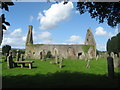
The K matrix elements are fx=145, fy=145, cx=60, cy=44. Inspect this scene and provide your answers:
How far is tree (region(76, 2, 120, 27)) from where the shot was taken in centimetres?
851

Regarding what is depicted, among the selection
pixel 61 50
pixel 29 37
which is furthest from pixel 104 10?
pixel 29 37

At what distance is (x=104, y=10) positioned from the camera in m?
8.80

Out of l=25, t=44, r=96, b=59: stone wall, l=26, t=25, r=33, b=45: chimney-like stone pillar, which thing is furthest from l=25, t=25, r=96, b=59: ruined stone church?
l=26, t=25, r=33, b=45: chimney-like stone pillar

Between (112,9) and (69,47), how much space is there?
29114 mm

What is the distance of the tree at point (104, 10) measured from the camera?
8.51 meters

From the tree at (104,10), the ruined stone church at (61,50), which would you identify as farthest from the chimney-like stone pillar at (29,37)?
the tree at (104,10)

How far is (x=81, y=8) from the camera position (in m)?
9.24

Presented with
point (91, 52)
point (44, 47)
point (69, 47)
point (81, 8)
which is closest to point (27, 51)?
point (44, 47)

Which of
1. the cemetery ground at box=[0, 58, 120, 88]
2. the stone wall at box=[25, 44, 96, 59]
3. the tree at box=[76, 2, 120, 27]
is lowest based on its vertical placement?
the cemetery ground at box=[0, 58, 120, 88]

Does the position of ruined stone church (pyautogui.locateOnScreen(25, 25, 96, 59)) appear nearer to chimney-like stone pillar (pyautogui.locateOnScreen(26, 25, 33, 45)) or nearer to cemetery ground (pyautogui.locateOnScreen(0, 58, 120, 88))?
chimney-like stone pillar (pyautogui.locateOnScreen(26, 25, 33, 45))

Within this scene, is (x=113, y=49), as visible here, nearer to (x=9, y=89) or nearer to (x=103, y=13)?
(x=103, y=13)

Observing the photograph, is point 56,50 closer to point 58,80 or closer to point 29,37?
point 29,37

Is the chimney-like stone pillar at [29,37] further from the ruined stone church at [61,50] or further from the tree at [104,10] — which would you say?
the tree at [104,10]

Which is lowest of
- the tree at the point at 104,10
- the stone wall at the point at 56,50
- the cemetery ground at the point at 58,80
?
the cemetery ground at the point at 58,80
